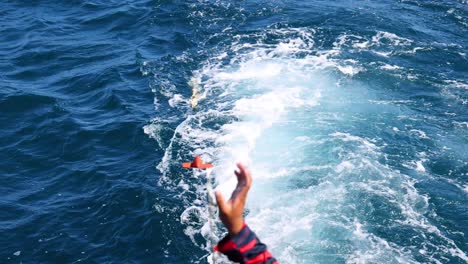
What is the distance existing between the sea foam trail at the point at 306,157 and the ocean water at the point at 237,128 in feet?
0.26

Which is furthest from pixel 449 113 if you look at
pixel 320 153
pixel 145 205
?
pixel 145 205

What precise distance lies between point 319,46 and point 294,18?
16.5 ft

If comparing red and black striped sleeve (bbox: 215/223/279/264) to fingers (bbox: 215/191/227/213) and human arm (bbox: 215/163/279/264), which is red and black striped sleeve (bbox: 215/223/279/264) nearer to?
human arm (bbox: 215/163/279/264)

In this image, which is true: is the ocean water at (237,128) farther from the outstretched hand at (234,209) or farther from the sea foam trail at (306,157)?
the outstretched hand at (234,209)

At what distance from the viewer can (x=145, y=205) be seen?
19875 mm

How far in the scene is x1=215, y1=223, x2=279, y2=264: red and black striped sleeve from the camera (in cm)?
693

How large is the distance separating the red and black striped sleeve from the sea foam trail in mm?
10081

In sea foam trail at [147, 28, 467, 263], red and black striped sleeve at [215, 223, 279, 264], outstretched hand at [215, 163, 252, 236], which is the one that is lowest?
sea foam trail at [147, 28, 467, 263]

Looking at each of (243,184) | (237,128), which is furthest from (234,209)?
(237,128)

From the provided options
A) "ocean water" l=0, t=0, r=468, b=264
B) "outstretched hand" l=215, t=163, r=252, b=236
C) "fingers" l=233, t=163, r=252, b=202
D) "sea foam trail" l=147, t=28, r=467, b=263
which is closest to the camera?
"outstretched hand" l=215, t=163, r=252, b=236

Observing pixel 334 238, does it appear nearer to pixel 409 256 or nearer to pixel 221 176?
pixel 409 256

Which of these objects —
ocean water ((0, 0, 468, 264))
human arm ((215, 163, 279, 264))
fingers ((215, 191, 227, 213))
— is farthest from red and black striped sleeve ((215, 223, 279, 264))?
ocean water ((0, 0, 468, 264))

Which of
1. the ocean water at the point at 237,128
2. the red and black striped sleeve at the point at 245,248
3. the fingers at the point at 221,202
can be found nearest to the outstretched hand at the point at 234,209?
the fingers at the point at 221,202

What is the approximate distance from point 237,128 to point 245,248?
17324 mm
